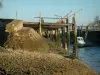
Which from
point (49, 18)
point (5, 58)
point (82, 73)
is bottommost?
point (82, 73)

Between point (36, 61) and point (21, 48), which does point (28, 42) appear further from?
point (36, 61)

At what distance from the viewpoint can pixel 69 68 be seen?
1383 cm

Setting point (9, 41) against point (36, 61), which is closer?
point (36, 61)

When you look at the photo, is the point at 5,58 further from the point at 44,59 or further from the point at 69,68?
the point at 69,68

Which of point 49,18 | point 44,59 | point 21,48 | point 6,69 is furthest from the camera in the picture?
point 49,18

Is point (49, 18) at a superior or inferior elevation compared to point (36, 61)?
superior

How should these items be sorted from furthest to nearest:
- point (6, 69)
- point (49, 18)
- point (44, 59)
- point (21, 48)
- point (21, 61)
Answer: point (49, 18)
point (21, 48)
point (44, 59)
point (21, 61)
point (6, 69)

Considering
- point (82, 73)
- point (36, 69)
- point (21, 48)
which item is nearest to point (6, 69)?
point (36, 69)

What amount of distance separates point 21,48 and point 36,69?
16.0 ft

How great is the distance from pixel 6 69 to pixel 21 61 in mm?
1505

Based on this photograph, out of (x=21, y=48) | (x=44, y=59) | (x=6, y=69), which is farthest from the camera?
(x=21, y=48)

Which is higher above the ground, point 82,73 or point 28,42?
point 28,42

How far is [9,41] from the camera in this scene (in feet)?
57.6

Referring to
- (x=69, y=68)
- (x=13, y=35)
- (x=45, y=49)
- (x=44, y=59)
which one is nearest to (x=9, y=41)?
(x=13, y=35)
